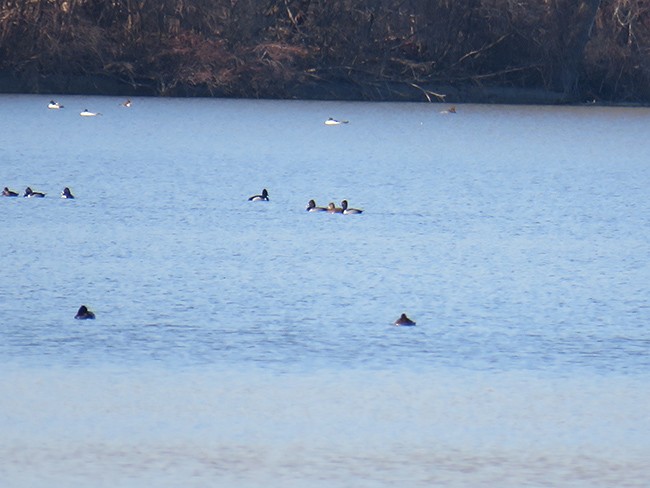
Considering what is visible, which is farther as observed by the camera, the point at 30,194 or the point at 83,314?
the point at 30,194

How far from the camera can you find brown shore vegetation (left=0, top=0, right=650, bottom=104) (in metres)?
39.7

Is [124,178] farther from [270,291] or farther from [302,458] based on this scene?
[302,458]

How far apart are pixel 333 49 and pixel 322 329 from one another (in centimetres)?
3187

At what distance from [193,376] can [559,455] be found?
2307mm

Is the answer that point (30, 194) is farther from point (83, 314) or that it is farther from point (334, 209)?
point (83, 314)

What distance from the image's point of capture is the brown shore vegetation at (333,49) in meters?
39.7

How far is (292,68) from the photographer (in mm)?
40469

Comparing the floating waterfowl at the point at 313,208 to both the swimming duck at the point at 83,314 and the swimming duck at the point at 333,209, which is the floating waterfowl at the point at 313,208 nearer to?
the swimming duck at the point at 333,209

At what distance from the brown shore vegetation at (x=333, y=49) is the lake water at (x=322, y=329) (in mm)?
17690

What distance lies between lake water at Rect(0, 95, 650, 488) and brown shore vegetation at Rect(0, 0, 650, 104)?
58.0 ft

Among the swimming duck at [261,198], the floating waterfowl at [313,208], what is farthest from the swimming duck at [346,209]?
the swimming duck at [261,198]

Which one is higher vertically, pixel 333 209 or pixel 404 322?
pixel 404 322

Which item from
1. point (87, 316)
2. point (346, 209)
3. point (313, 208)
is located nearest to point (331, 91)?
point (313, 208)

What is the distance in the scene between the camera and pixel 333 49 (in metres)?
41.6
